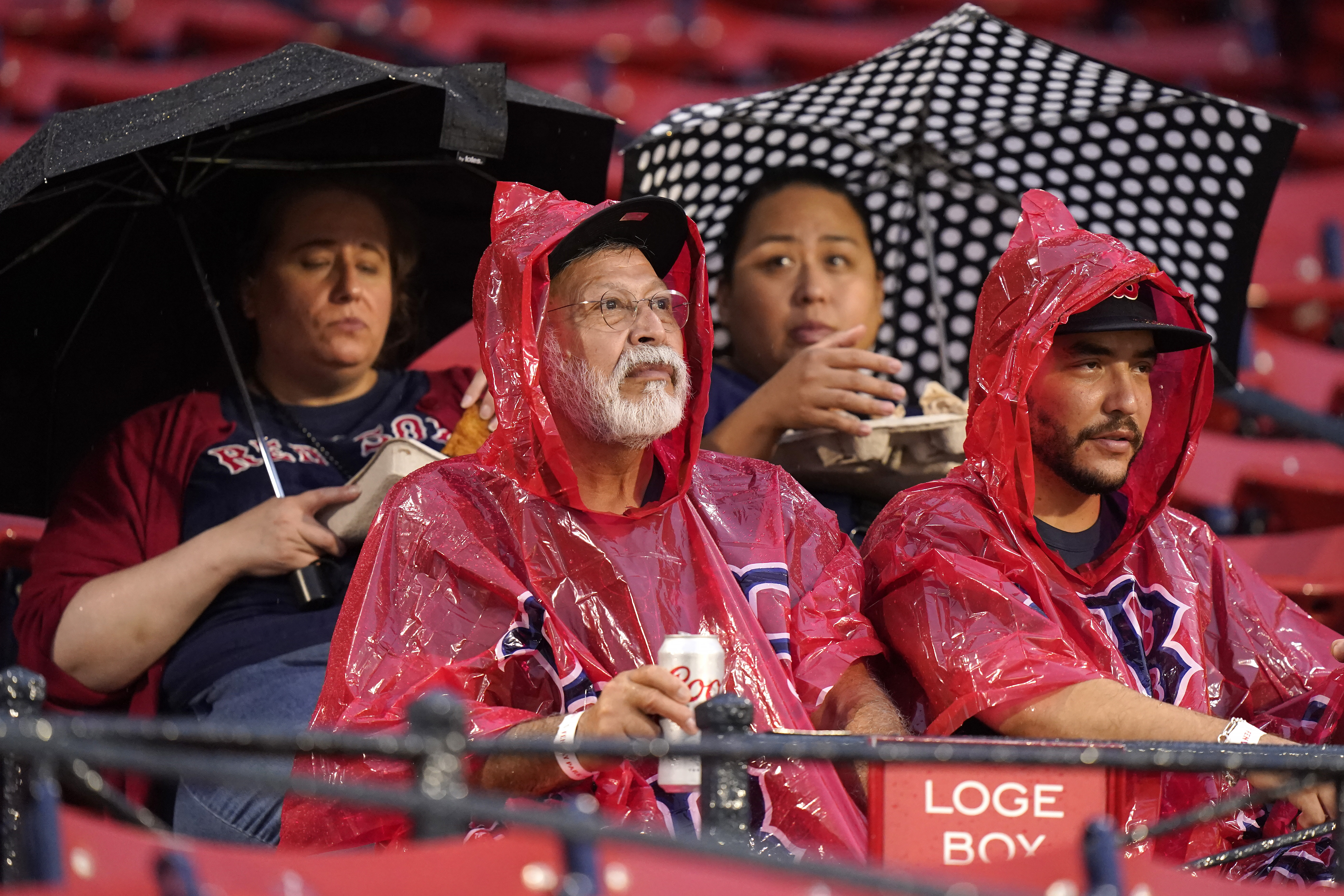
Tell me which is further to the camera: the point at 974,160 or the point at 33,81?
the point at 33,81

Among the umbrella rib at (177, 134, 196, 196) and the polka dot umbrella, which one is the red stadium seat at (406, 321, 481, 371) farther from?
A: the umbrella rib at (177, 134, 196, 196)

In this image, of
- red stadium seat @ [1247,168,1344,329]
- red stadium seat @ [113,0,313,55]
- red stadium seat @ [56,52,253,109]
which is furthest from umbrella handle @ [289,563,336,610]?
red stadium seat @ [1247,168,1344,329]

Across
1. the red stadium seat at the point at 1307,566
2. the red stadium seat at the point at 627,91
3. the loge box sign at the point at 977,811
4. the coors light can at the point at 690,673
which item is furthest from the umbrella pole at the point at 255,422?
the red stadium seat at the point at 627,91

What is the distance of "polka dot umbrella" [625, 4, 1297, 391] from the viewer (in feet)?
11.3

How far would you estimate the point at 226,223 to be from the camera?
A: 126 inches

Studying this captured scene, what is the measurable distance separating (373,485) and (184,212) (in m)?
0.85

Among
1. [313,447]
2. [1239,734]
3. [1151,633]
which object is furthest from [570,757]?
[313,447]

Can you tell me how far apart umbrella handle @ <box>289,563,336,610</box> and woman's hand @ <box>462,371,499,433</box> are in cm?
39

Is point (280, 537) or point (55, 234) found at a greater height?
point (55, 234)

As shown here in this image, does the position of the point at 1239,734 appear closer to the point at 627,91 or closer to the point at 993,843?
the point at 993,843

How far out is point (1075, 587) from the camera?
2.43m

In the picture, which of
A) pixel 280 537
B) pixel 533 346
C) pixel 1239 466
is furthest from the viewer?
pixel 1239 466

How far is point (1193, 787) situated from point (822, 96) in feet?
6.42

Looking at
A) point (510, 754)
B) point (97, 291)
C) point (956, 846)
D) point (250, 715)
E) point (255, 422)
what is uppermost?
point (97, 291)
